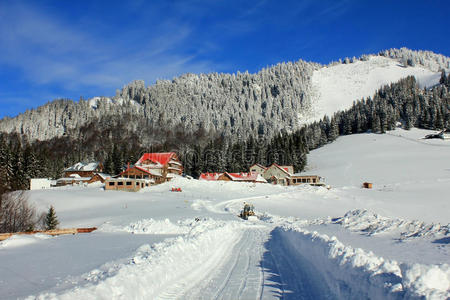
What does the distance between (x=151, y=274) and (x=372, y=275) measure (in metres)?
5.52

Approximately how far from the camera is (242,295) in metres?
7.98

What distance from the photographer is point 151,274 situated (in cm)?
867

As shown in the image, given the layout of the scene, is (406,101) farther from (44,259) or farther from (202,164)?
(44,259)

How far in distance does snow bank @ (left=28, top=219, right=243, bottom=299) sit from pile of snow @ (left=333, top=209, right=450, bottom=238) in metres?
6.37

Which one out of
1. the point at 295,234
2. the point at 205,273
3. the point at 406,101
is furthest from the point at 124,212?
the point at 406,101

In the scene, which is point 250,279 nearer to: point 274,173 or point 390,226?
point 390,226

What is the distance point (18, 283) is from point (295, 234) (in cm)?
1136

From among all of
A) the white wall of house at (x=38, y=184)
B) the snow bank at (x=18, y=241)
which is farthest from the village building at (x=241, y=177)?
the snow bank at (x=18, y=241)

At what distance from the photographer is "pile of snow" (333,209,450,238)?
1077cm

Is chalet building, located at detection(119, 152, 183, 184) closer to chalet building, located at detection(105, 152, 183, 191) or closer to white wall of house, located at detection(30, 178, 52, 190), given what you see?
chalet building, located at detection(105, 152, 183, 191)

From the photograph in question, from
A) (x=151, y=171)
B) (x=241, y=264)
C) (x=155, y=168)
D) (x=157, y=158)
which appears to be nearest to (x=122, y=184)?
(x=151, y=171)

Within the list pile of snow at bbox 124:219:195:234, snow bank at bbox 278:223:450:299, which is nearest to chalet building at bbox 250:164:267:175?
pile of snow at bbox 124:219:195:234

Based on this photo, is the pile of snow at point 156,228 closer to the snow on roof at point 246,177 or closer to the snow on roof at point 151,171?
the snow on roof at point 151,171

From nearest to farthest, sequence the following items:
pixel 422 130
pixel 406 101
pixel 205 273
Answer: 1. pixel 205 273
2. pixel 422 130
3. pixel 406 101
